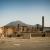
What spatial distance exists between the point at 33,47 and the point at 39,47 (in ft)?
0.69

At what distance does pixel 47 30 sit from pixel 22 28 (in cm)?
97

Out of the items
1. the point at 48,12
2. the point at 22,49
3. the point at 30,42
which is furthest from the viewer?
the point at 48,12

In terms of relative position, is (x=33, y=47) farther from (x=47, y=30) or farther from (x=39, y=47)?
(x=47, y=30)

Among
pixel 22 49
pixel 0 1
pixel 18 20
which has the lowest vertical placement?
pixel 22 49

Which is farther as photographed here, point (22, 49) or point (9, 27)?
point (9, 27)

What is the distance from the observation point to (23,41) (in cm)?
485

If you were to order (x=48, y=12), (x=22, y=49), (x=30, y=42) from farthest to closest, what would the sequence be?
(x=48, y=12)
(x=30, y=42)
(x=22, y=49)

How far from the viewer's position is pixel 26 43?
4734 mm

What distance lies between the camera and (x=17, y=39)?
193 inches

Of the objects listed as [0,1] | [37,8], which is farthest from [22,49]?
[0,1]

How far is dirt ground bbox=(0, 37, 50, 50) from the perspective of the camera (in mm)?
4531

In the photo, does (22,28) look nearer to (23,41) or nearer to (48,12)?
(23,41)

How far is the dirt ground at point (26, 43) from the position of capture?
4531mm

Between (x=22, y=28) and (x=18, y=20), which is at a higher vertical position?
(x=18, y=20)
